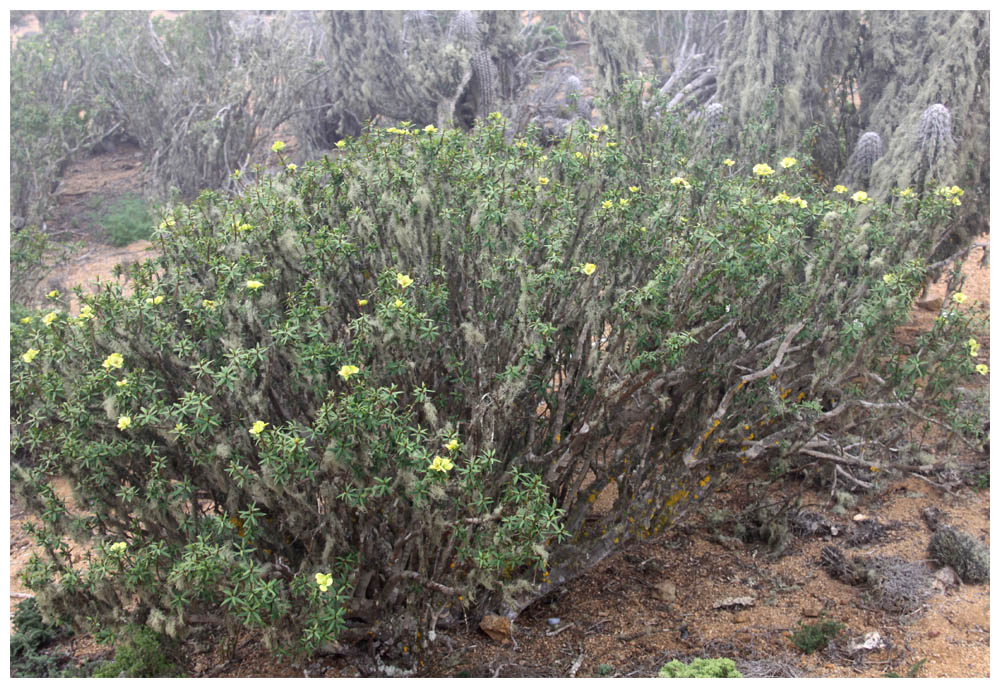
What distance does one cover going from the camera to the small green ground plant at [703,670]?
10.7 feet

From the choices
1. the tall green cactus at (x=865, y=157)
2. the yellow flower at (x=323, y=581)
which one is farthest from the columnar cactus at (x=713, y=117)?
the yellow flower at (x=323, y=581)

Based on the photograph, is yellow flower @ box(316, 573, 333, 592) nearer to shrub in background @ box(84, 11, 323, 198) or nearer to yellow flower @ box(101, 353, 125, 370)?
yellow flower @ box(101, 353, 125, 370)

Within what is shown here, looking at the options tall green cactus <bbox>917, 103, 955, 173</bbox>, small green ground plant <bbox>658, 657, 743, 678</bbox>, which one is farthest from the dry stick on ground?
tall green cactus <bbox>917, 103, 955, 173</bbox>

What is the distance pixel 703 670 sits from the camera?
128 inches

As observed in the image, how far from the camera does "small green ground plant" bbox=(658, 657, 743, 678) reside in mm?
3248

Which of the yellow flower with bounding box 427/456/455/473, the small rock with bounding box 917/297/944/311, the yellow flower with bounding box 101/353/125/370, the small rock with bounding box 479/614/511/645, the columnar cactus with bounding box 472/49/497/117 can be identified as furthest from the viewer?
the columnar cactus with bounding box 472/49/497/117

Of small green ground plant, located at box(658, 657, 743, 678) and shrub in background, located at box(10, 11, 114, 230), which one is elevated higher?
shrub in background, located at box(10, 11, 114, 230)

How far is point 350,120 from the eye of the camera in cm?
1191

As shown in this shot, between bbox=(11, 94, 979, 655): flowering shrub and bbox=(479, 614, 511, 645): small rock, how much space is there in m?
0.09

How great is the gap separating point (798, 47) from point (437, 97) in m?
5.06

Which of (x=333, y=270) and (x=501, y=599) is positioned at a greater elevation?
(x=333, y=270)

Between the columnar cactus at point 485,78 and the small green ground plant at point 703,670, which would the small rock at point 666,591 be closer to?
the small green ground plant at point 703,670

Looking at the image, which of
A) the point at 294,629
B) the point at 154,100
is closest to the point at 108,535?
the point at 294,629
